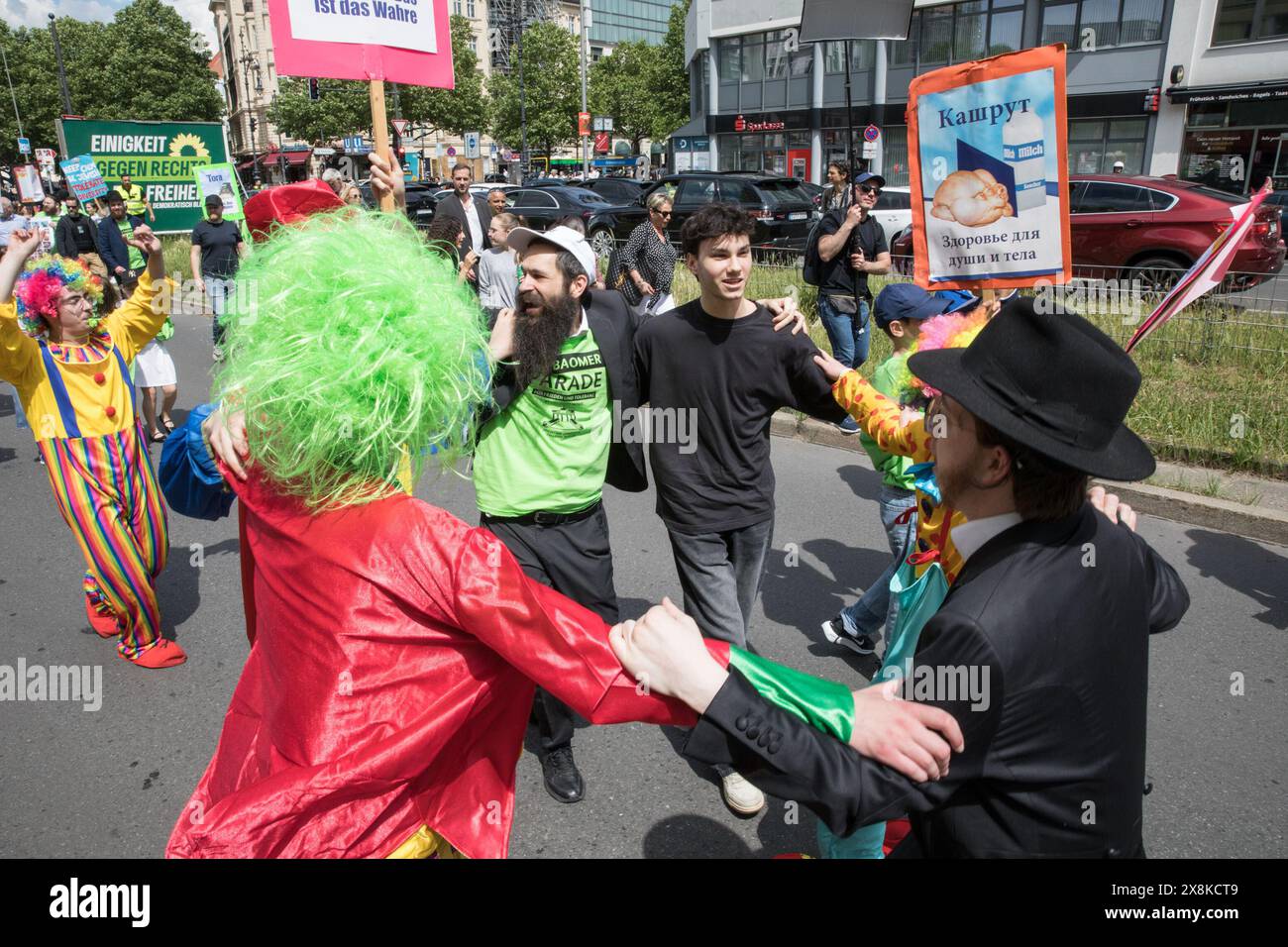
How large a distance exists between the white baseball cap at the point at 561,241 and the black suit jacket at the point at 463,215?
6.02 metres

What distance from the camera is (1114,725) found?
1.41m

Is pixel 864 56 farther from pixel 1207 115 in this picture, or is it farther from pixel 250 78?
pixel 250 78

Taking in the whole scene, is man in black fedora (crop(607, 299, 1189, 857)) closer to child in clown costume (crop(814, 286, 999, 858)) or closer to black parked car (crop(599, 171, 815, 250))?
child in clown costume (crop(814, 286, 999, 858))

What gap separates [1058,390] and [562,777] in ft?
7.76

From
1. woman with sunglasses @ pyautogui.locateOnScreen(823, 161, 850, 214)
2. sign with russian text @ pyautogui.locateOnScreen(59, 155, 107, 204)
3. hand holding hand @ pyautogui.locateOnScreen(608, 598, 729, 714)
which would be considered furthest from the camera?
sign with russian text @ pyautogui.locateOnScreen(59, 155, 107, 204)

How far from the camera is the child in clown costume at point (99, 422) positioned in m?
3.75

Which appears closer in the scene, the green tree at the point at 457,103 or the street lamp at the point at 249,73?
the green tree at the point at 457,103

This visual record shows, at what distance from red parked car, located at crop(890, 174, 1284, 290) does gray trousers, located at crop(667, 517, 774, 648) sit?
9.20m

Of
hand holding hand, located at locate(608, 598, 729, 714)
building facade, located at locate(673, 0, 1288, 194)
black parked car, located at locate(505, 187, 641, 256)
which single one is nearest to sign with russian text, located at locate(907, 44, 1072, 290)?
hand holding hand, located at locate(608, 598, 729, 714)

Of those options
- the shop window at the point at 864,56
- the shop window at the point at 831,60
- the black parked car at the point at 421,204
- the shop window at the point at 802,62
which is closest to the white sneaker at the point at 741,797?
the black parked car at the point at 421,204

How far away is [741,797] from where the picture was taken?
3.00 metres

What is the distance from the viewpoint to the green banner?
1864cm

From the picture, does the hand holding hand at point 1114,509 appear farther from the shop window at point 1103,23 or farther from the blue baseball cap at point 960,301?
the shop window at point 1103,23
